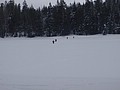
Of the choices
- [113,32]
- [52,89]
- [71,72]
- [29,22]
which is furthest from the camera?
[29,22]

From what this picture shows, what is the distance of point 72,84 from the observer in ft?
29.3

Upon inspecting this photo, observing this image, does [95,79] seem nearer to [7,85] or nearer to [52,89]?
[52,89]

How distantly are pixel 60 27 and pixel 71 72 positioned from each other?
59.5 m

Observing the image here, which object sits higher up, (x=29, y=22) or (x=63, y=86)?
(x=29, y=22)

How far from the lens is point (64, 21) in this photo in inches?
2790

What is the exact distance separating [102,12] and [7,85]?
2527 inches

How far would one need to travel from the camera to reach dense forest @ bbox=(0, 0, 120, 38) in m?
69.4

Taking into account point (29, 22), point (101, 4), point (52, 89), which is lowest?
point (52, 89)

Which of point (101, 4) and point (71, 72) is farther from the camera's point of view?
point (101, 4)

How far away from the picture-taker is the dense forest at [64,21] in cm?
6938

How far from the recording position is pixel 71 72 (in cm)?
1125

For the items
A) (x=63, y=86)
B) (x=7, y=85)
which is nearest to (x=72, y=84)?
(x=63, y=86)

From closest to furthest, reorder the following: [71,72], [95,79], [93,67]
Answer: [95,79]
[71,72]
[93,67]

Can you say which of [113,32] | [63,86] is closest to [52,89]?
[63,86]
